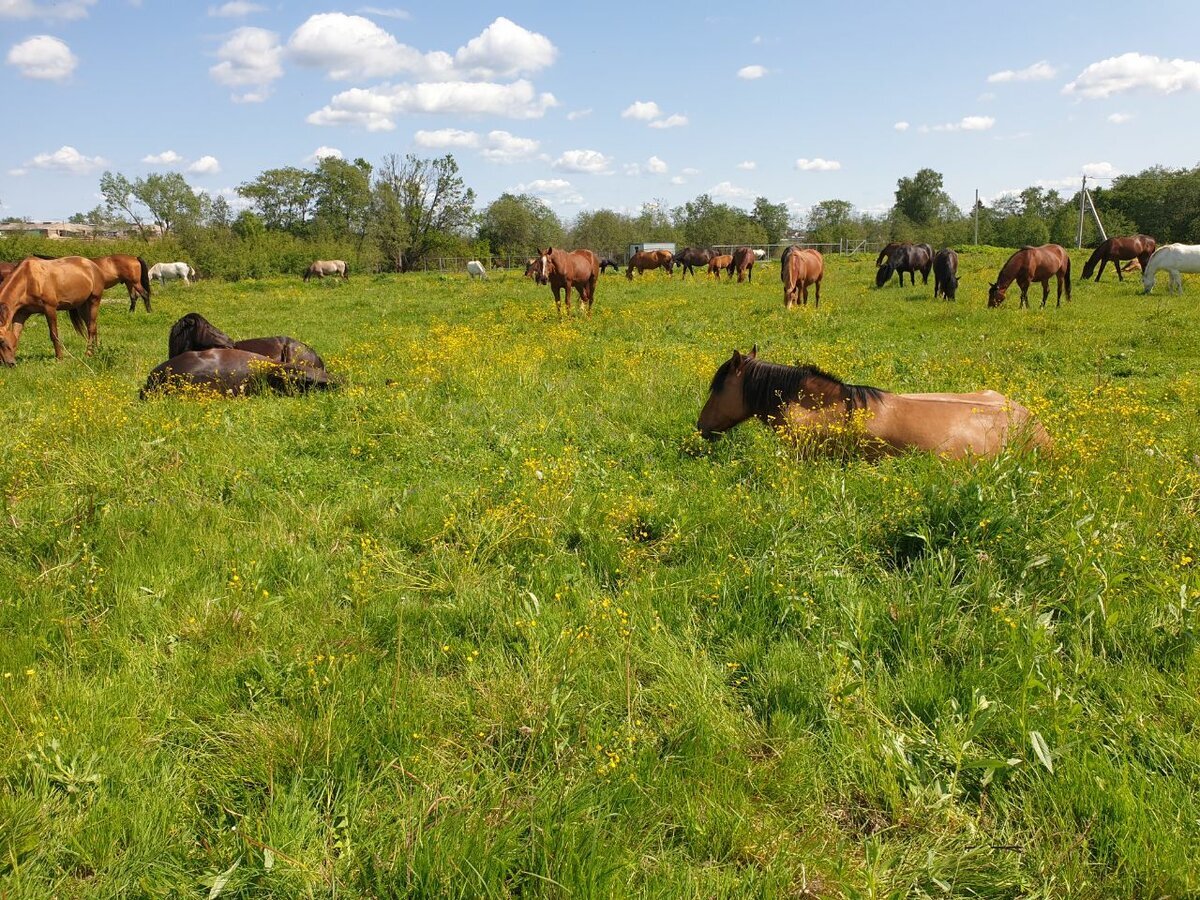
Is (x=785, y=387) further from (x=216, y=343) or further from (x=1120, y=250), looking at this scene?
(x=1120, y=250)

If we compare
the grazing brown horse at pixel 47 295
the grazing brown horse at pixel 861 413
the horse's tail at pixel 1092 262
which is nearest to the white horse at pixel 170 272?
the grazing brown horse at pixel 47 295

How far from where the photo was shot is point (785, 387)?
220 inches

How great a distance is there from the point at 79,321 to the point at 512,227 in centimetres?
6162

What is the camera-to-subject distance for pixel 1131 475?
4230mm

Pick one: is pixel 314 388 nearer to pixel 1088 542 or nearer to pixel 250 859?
pixel 250 859

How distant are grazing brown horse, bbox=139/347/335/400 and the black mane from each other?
544 cm

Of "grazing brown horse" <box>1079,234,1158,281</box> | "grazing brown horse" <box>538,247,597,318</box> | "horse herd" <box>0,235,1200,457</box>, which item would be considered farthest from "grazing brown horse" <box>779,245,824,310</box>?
"grazing brown horse" <box>1079,234,1158,281</box>

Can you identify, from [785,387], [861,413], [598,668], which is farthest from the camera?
[785,387]

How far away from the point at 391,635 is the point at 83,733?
3.84 feet

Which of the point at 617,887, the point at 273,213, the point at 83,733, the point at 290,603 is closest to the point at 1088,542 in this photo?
the point at 617,887

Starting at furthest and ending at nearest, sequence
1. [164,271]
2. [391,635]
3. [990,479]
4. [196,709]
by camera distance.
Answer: [164,271]
[990,479]
[391,635]
[196,709]

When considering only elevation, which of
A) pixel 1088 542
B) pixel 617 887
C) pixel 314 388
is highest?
pixel 314 388

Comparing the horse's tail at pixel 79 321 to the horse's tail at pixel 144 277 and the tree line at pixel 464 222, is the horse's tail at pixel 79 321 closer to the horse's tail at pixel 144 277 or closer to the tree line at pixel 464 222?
the horse's tail at pixel 144 277

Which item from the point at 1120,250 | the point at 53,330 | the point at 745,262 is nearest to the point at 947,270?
the point at 1120,250
